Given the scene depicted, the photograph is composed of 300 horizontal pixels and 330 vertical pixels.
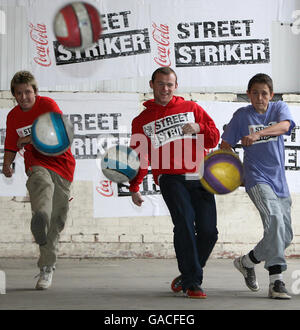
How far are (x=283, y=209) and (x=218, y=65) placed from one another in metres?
3.93

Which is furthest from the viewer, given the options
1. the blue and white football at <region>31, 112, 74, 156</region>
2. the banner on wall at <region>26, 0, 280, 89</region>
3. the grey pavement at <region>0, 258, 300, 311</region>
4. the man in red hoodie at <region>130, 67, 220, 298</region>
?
the banner on wall at <region>26, 0, 280, 89</region>

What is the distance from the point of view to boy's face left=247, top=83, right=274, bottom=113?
16.7 feet

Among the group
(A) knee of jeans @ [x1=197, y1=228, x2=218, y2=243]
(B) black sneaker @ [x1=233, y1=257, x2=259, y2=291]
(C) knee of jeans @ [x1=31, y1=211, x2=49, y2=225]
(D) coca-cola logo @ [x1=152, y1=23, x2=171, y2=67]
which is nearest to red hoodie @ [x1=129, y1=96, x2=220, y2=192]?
(A) knee of jeans @ [x1=197, y1=228, x2=218, y2=243]

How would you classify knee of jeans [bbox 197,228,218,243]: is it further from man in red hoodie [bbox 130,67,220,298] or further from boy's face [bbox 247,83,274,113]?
boy's face [bbox 247,83,274,113]

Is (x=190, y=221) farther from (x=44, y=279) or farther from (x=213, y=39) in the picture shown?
(x=213, y=39)

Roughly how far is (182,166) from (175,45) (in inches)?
150

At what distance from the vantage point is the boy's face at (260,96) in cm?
510

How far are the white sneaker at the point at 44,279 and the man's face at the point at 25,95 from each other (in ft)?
4.67

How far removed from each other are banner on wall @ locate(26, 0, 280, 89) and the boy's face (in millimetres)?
3417

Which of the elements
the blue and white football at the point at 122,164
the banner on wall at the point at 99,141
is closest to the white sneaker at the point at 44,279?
the blue and white football at the point at 122,164

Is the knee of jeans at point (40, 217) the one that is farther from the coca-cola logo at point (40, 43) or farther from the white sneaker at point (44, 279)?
the coca-cola logo at point (40, 43)

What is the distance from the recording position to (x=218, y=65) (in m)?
8.56

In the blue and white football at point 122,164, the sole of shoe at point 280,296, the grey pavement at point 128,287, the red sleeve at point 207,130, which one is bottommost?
the grey pavement at point 128,287

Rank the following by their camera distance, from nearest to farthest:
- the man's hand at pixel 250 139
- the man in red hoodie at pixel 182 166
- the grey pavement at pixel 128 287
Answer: the grey pavement at pixel 128 287 → the man's hand at pixel 250 139 → the man in red hoodie at pixel 182 166
